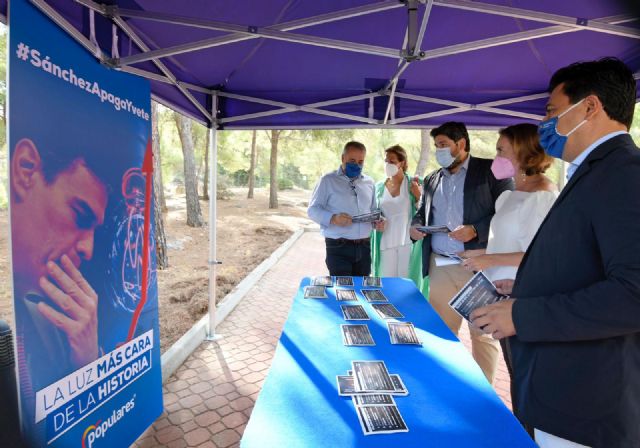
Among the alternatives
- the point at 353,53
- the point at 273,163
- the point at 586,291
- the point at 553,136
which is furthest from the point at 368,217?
the point at 273,163

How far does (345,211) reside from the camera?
12.3 feet

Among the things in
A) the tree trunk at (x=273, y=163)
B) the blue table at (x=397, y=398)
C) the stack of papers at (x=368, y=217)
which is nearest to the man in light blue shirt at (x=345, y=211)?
the stack of papers at (x=368, y=217)

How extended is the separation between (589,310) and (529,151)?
1342 mm

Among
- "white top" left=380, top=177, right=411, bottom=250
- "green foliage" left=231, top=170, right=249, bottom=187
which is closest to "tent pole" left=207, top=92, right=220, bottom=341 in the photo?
"white top" left=380, top=177, right=411, bottom=250

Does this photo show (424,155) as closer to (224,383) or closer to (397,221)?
(397,221)

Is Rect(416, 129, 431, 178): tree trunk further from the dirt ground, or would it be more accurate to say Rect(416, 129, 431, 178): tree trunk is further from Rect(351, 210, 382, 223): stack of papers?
Rect(351, 210, 382, 223): stack of papers

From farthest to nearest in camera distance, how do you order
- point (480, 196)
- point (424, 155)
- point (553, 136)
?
point (424, 155), point (480, 196), point (553, 136)

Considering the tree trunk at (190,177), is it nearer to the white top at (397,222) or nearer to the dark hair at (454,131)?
the white top at (397,222)

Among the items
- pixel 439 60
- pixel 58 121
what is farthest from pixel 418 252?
pixel 58 121

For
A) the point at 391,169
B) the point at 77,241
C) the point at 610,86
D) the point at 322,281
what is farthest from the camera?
the point at 391,169

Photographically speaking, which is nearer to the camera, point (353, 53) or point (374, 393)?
point (374, 393)

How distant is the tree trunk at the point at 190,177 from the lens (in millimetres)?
10867

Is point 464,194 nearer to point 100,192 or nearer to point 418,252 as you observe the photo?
point 418,252

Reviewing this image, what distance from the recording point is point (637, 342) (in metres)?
1.17
